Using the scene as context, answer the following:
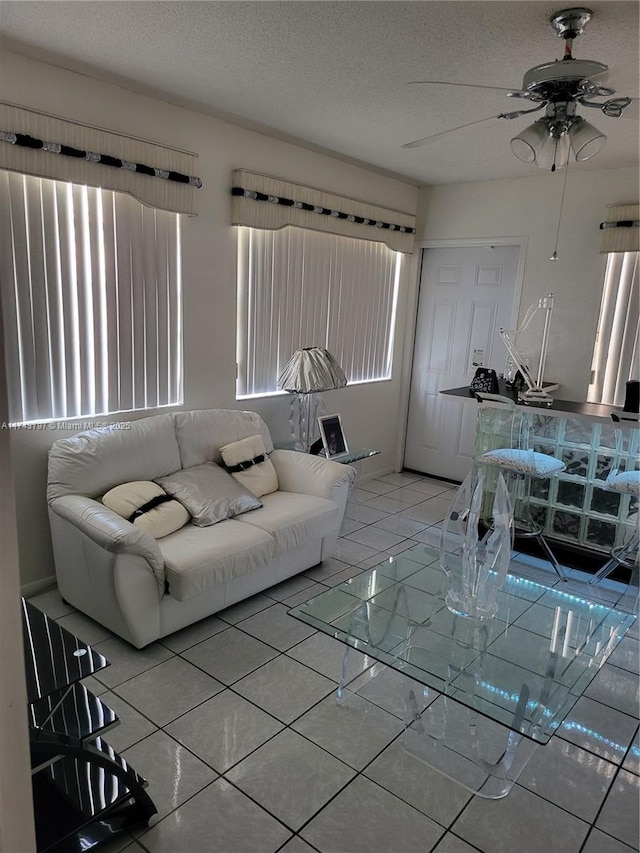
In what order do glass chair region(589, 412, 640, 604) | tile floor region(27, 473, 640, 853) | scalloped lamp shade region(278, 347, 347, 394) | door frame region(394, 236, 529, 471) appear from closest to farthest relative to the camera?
tile floor region(27, 473, 640, 853)
glass chair region(589, 412, 640, 604)
scalloped lamp shade region(278, 347, 347, 394)
door frame region(394, 236, 529, 471)

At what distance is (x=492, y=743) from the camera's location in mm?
2211

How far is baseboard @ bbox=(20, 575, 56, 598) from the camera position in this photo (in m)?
2.99

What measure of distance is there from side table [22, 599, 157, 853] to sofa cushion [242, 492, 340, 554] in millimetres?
1286

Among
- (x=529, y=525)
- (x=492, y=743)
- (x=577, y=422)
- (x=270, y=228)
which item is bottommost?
(x=492, y=743)

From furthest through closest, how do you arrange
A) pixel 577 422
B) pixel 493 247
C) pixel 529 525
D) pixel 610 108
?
1. pixel 493 247
2. pixel 529 525
3. pixel 577 422
4. pixel 610 108

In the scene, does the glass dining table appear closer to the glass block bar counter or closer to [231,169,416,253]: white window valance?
the glass block bar counter

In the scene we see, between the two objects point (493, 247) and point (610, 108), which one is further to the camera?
point (493, 247)

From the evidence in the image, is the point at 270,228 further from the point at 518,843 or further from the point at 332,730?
the point at 518,843

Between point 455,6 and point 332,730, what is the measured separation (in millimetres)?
2653

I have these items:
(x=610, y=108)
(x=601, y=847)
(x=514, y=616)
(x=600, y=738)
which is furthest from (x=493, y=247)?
(x=601, y=847)

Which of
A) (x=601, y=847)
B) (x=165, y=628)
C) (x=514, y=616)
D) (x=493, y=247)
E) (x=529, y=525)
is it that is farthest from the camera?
(x=493, y=247)

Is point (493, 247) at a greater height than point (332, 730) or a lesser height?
greater

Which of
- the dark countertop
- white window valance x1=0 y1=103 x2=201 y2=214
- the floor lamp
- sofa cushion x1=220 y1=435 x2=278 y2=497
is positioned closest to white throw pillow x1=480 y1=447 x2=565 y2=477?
the dark countertop

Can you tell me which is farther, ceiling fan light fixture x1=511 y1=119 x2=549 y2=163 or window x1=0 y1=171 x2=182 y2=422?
window x1=0 y1=171 x2=182 y2=422
